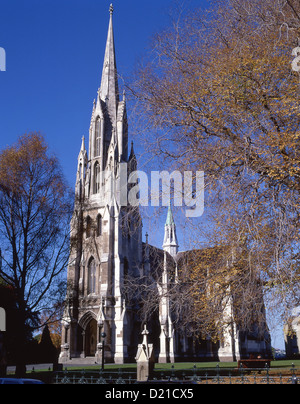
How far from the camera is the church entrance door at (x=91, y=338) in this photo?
130ft

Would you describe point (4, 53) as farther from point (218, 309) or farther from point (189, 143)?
point (218, 309)

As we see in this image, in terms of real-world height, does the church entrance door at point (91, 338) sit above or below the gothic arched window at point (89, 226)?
below

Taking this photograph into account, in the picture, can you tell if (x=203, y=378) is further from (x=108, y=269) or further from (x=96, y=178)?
(x=96, y=178)

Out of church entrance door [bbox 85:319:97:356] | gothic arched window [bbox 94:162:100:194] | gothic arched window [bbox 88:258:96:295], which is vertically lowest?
church entrance door [bbox 85:319:97:356]

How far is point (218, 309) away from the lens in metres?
10.7

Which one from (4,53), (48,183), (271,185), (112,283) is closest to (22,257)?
(48,183)

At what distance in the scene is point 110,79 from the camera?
1925 inches

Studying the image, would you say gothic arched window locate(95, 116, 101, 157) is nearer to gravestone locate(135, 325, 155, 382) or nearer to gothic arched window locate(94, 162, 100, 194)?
gothic arched window locate(94, 162, 100, 194)

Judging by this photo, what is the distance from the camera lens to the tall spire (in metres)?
48.1

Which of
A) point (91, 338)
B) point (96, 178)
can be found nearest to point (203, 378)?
point (91, 338)

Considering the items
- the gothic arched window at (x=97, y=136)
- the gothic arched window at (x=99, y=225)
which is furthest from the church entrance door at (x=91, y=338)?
the gothic arched window at (x=97, y=136)

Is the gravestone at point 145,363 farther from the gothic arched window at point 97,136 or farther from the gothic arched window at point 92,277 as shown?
the gothic arched window at point 97,136

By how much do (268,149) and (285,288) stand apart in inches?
112

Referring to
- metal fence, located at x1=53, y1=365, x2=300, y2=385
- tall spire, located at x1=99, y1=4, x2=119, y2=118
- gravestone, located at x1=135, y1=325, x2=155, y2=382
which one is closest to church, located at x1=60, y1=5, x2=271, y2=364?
tall spire, located at x1=99, y1=4, x2=119, y2=118
